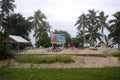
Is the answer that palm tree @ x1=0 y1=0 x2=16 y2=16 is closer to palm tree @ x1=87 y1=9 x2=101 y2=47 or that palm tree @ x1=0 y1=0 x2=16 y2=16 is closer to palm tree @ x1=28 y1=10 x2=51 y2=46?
palm tree @ x1=28 y1=10 x2=51 y2=46

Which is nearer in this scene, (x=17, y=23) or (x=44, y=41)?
(x=17, y=23)

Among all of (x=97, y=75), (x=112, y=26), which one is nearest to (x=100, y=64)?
(x=97, y=75)

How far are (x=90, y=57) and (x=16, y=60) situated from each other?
8.75m

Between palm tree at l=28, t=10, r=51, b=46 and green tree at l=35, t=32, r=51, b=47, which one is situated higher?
palm tree at l=28, t=10, r=51, b=46

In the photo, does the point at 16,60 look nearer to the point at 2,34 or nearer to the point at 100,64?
the point at 2,34

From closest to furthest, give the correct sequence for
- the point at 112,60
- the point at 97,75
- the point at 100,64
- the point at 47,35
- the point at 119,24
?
the point at 97,75
the point at 100,64
the point at 112,60
the point at 119,24
the point at 47,35

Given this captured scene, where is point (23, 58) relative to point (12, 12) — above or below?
below

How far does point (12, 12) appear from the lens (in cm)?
5600

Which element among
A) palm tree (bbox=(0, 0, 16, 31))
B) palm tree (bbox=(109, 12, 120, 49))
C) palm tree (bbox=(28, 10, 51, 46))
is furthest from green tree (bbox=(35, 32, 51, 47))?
palm tree (bbox=(109, 12, 120, 49))

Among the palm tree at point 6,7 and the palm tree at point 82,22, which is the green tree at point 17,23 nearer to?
the palm tree at point 6,7

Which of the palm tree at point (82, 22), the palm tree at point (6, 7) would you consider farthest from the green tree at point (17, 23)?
the palm tree at point (82, 22)

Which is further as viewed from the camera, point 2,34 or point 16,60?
point 2,34

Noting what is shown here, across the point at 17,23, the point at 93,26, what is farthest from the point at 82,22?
the point at 17,23

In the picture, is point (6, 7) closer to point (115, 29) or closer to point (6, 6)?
point (6, 6)
